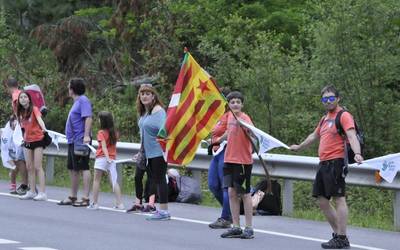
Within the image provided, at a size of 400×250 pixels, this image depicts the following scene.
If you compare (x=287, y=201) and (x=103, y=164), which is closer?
(x=287, y=201)

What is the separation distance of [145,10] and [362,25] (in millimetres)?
10241

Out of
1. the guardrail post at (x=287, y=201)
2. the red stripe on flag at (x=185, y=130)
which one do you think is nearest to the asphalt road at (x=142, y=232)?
the guardrail post at (x=287, y=201)

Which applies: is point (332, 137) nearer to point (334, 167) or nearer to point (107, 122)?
point (334, 167)

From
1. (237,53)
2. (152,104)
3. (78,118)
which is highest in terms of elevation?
(237,53)

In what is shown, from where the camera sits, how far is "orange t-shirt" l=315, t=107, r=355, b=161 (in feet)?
34.4

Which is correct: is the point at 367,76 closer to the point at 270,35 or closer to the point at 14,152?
the point at 270,35

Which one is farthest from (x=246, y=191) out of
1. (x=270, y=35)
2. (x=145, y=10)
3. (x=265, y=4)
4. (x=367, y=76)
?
(x=145, y=10)

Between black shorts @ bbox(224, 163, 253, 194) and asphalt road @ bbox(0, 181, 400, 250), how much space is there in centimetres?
57

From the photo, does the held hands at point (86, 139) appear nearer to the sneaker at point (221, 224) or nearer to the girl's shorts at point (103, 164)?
the girl's shorts at point (103, 164)

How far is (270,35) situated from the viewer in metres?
23.2

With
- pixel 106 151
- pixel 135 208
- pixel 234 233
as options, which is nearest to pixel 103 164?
pixel 106 151

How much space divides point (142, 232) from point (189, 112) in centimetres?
152

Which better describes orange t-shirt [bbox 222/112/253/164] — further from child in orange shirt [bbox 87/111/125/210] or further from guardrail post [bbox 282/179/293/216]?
child in orange shirt [bbox 87/111/125/210]

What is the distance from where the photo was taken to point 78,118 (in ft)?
47.0
